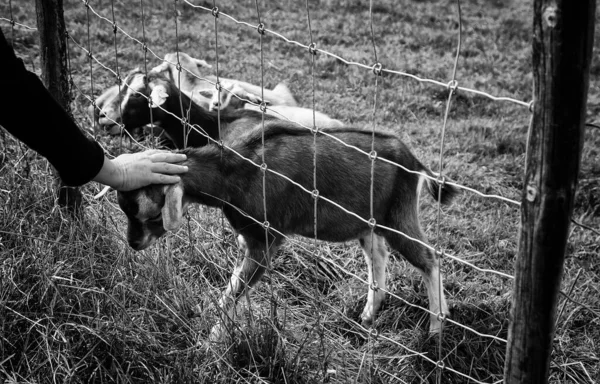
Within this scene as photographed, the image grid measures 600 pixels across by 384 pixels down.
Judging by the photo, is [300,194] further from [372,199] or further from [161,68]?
[161,68]

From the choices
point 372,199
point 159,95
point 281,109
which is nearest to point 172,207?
point 372,199

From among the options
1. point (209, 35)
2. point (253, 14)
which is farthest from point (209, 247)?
point (253, 14)

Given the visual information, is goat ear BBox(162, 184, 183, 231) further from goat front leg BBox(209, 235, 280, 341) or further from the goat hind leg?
the goat hind leg

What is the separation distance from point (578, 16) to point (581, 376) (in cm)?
203

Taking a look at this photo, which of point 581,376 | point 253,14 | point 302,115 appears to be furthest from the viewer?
point 253,14

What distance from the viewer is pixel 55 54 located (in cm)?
359

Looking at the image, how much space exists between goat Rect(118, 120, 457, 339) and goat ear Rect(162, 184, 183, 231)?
0.33 feet

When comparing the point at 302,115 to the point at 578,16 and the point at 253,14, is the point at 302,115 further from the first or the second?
the point at 253,14

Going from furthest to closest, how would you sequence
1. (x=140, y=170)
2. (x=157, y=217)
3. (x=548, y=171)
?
1. (x=157, y=217)
2. (x=140, y=170)
3. (x=548, y=171)

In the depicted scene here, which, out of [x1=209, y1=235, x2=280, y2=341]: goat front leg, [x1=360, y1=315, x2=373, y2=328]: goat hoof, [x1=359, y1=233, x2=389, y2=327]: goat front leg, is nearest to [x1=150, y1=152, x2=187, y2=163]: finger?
[x1=209, y1=235, x2=280, y2=341]: goat front leg

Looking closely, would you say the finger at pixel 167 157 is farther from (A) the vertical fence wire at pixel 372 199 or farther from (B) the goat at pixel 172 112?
(B) the goat at pixel 172 112

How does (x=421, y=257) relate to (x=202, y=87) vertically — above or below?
above

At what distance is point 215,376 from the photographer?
2500 mm

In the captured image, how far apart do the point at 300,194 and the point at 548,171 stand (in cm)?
193
